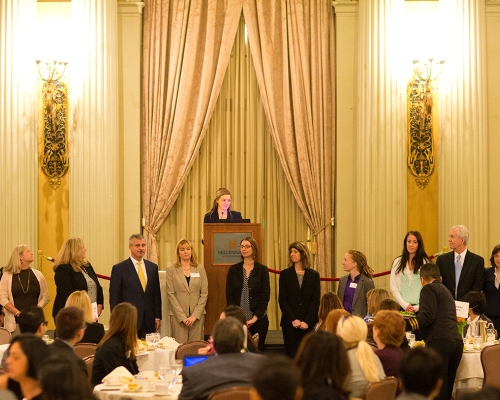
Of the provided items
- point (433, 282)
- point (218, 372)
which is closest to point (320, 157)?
point (433, 282)

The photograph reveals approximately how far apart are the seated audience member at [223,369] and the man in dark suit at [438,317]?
2860 mm

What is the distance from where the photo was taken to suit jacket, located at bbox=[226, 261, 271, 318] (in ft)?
29.9

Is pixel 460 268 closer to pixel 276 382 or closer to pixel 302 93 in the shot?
pixel 302 93

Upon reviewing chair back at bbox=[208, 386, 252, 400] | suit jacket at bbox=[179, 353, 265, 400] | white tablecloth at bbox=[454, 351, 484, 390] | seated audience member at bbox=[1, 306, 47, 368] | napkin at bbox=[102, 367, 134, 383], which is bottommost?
white tablecloth at bbox=[454, 351, 484, 390]

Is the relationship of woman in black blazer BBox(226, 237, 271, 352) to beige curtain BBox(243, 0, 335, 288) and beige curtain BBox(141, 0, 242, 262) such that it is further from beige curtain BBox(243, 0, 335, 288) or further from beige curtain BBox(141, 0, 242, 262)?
beige curtain BBox(141, 0, 242, 262)

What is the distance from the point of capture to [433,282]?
7.27 m

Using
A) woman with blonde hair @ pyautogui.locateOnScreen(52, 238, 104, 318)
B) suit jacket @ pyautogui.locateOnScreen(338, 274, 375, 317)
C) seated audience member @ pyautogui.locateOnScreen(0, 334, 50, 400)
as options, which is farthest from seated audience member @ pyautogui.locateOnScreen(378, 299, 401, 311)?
seated audience member @ pyautogui.locateOnScreen(0, 334, 50, 400)

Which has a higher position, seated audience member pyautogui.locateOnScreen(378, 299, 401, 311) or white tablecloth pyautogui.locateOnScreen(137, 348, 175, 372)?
seated audience member pyautogui.locateOnScreen(378, 299, 401, 311)

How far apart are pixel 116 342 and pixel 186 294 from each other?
3172 mm

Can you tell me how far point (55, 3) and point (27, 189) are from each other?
→ 279 cm

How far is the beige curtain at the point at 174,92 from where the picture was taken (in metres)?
11.9

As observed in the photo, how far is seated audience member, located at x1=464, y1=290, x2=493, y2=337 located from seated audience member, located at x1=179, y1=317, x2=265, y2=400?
3.96 metres

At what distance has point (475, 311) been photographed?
8.22 m

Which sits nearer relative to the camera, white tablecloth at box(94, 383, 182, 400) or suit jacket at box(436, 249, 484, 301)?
white tablecloth at box(94, 383, 182, 400)
